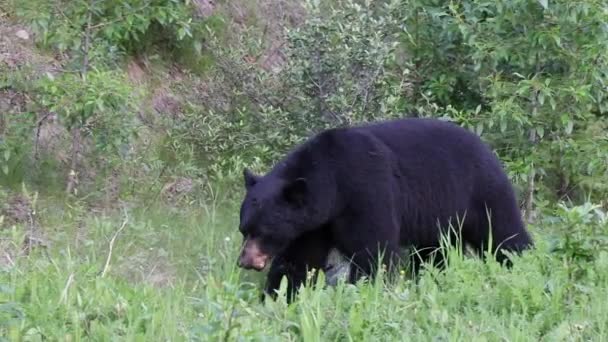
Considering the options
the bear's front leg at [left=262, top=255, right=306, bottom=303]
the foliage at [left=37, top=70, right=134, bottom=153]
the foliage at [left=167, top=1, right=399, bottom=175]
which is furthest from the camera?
the foliage at [left=167, top=1, right=399, bottom=175]

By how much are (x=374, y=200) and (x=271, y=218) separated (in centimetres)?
65

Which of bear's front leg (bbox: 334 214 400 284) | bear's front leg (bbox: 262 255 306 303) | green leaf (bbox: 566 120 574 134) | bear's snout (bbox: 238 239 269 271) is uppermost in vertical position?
green leaf (bbox: 566 120 574 134)

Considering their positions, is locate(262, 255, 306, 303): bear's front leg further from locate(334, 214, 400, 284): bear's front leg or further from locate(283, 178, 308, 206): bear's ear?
locate(283, 178, 308, 206): bear's ear

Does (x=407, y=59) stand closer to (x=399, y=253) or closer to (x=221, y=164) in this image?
(x=221, y=164)

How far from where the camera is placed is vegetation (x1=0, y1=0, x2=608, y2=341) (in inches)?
238

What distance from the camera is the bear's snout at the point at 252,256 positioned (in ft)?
20.6

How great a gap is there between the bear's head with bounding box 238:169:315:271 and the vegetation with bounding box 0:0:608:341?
8.6 inches

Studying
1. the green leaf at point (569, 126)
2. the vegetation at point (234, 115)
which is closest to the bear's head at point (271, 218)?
the vegetation at point (234, 115)

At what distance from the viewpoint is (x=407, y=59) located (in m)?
9.87

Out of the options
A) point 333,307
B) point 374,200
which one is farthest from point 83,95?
point 333,307

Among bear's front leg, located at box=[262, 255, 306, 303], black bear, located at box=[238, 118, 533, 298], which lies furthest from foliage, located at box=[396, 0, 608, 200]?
bear's front leg, located at box=[262, 255, 306, 303]

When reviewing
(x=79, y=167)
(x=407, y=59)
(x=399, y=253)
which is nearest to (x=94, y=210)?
(x=79, y=167)

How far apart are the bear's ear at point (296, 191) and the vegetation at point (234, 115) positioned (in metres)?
0.58

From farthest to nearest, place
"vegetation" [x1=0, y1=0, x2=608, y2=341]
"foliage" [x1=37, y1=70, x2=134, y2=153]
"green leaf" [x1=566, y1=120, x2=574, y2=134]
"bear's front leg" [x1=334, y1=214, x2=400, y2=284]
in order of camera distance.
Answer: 1. "green leaf" [x1=566, y1=120, x2=574, y2=134]
2. "foliage" [x1=37, y1=70, x2=134, y2=153]
3. "bear's front leg" [x1=334, y1=214, x2=400, y2=284]
4. "vegetation" [x1=0, y1=0, x2=608, y2=341]
